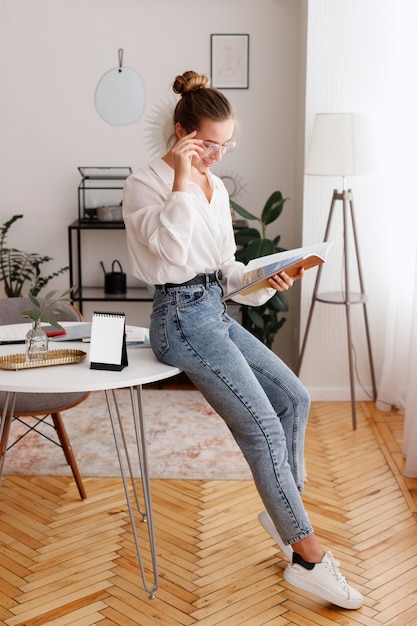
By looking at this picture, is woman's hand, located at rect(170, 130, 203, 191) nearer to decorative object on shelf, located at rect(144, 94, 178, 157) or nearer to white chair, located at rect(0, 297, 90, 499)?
white chair, located at rect(0, 297, 90, 499)

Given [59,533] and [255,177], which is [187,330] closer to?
[59,533]

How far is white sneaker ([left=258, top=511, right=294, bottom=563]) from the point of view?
2328mm

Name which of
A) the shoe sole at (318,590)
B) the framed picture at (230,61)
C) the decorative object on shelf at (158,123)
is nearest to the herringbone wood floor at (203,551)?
the shoe sole at (318,590)

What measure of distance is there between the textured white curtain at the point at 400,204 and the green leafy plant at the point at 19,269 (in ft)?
5.66

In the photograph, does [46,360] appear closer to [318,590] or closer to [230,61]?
[318,590]

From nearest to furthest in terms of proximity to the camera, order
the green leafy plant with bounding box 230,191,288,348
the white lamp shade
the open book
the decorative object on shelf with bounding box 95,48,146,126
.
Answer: the open book, the white lamp shade, the green leafy plant with bounding box 230,191,288,348, the decorative object on shelf with bounding box 95,48,146,126

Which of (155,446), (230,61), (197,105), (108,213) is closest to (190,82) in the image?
(197,105)

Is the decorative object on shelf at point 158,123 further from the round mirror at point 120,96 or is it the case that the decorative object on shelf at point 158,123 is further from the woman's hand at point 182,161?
the woman's hand at point 182,161

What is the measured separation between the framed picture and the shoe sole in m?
2.78

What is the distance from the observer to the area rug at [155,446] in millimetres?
3141

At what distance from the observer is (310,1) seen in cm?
375

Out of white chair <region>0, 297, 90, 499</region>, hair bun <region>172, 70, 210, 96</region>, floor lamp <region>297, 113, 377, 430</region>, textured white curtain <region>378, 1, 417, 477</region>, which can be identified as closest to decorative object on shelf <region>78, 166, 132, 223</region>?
floor lamp <region>297, 113, 377, 430</region>

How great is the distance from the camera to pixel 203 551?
2539mm

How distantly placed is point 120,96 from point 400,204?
1.57 metres
